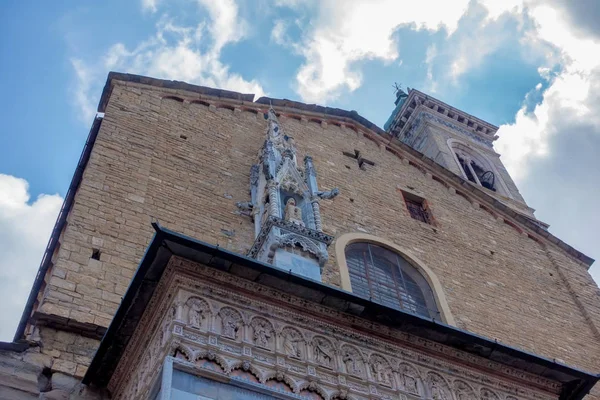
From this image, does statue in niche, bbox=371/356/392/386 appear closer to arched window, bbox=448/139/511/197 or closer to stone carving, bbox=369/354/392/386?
stone carving, bbox=369/354/392/386

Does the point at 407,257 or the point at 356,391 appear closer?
the point at 356,391

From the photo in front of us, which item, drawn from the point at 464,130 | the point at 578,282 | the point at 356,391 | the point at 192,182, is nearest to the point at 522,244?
the point at 578,282

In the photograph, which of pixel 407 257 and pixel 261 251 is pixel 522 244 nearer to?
pixel 407 257

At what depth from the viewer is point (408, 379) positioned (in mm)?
7863

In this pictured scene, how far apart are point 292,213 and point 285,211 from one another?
0.21 metres

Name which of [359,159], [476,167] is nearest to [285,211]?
[359,159]

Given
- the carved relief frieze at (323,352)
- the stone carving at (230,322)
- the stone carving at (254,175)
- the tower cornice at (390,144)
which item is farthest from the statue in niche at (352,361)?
the tower cornice at (390,144)

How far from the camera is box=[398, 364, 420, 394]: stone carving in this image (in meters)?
7.75

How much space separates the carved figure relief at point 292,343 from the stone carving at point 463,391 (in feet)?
6.12

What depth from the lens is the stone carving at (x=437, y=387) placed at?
7863 millimetres

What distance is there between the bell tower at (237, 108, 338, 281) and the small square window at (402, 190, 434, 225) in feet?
13.9

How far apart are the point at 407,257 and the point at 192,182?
13.9 feet

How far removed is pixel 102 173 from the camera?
11.1 meters

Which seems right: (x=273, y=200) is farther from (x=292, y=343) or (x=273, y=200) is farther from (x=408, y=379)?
(x=408, y=379)
